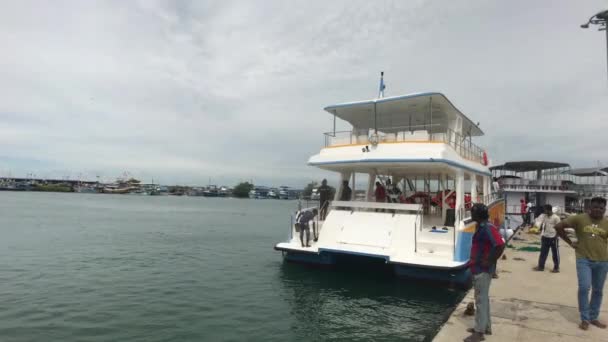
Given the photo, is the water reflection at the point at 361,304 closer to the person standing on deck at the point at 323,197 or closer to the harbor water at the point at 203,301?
the harbor water at the point at 203,301

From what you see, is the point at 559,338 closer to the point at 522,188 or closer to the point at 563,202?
the point at 522,188

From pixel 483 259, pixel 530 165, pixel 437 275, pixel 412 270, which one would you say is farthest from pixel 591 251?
pixel 530 165

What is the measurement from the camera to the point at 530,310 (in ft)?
20.1

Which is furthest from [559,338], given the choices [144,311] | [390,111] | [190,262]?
[190,262]

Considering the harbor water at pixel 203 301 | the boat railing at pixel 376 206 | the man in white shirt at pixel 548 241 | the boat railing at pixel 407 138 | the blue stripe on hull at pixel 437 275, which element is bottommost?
the harbor water at pixel 203 301

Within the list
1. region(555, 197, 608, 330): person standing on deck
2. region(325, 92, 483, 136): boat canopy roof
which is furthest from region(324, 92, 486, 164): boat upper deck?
region(555, 197, 608, 330): person standing on deck

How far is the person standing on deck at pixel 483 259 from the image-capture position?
4.73 metres

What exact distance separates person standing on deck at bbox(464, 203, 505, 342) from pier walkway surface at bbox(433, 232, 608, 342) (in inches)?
8.0

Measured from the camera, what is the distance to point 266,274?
11.6 m

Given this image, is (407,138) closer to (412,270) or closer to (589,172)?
(412,270)

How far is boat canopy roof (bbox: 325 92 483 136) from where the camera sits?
38.4ft

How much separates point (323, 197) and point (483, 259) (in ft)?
27.6

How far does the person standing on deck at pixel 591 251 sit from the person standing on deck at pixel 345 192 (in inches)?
340

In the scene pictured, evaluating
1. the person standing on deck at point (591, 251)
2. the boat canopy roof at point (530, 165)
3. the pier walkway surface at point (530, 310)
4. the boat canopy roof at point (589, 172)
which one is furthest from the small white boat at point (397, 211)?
the boat canopy roof at point (589, 172)
